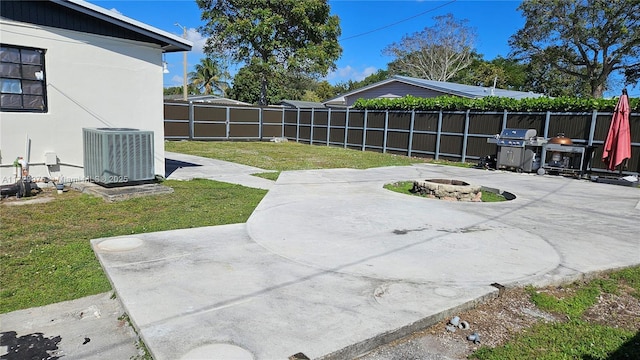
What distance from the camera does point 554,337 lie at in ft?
9.29

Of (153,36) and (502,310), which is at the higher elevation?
(153,36)

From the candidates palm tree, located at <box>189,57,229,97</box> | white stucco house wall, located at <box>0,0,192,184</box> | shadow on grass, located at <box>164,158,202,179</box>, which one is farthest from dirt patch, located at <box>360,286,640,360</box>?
palm tree, located at <box>189,57,229,97</box>

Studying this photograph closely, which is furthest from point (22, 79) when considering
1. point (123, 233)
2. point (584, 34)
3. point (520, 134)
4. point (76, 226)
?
point (584, 34)

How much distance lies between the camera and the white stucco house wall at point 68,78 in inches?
263

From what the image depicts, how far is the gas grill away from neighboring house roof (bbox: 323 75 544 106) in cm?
638

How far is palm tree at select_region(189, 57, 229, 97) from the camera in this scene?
4813 centimetres

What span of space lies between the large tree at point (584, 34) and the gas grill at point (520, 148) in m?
18.3

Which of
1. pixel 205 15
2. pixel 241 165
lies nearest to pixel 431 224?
pixel 241 165

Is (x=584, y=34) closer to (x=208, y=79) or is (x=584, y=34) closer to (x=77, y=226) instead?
Result: (x=77, y=226)

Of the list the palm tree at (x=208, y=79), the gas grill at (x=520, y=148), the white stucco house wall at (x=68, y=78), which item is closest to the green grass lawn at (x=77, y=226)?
the white stucco house wall at (x=68, y=78)

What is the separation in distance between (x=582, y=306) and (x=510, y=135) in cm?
1005

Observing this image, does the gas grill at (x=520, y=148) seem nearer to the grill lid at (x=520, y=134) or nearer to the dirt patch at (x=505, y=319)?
the grill lid at (x=520, y=134)

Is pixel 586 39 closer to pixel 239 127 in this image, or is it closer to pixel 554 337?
pixel 239 127

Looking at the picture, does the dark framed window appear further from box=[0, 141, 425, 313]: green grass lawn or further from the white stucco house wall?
box=[0, 141, 425, 313]: green grass lawn
